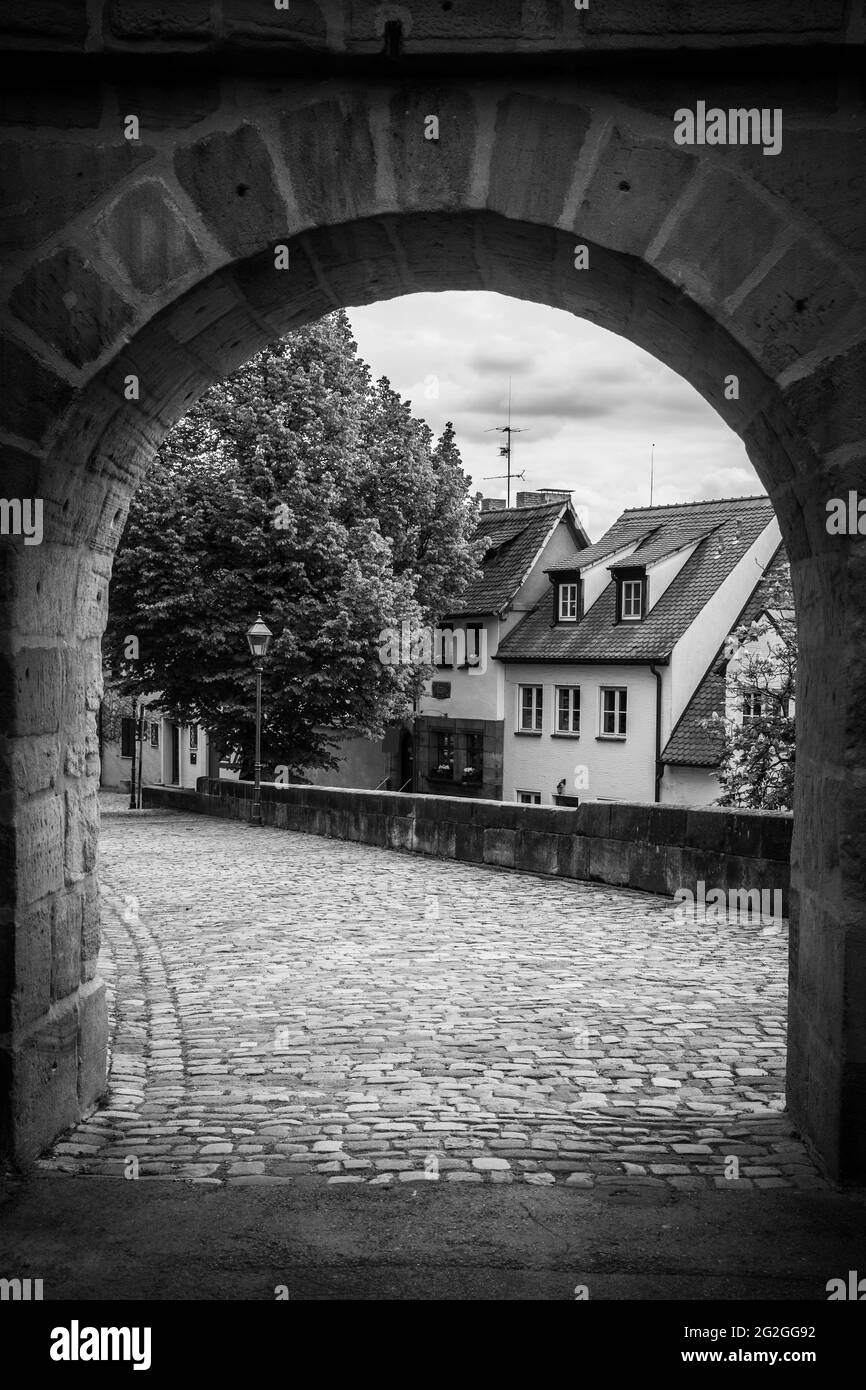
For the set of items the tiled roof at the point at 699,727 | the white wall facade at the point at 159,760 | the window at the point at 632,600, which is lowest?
the white wall facade at the point at 159,760

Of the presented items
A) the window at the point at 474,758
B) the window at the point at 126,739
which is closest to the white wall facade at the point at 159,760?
the window at the point at 126,739

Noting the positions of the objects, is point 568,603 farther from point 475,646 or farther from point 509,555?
point 475,646

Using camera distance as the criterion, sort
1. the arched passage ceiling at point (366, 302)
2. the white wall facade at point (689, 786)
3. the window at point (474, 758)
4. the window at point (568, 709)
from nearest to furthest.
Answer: the arched passage ceiling at point (366, 302), the white wall facade at point (689, 786), the window at point (568, 709), the window at point (474, 758)

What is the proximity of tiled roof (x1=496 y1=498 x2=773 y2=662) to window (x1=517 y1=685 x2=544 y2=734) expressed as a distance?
93cm

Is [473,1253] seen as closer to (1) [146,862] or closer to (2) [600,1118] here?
(2) [600,1118]

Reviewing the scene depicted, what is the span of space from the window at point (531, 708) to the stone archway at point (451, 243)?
32.2 metres

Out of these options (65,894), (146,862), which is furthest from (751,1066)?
(146,862)

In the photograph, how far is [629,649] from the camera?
3344 cm

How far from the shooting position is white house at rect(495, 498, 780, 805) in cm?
3244

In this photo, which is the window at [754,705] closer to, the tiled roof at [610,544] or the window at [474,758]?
the tiled roof at [610,544]

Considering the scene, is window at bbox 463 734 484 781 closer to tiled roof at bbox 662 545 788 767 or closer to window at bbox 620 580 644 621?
window at bbox 620 580 644 621

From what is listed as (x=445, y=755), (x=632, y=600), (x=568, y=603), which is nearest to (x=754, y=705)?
(x=632, y=600)

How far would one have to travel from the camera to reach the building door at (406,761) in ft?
132

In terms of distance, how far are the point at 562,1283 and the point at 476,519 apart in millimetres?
29634
